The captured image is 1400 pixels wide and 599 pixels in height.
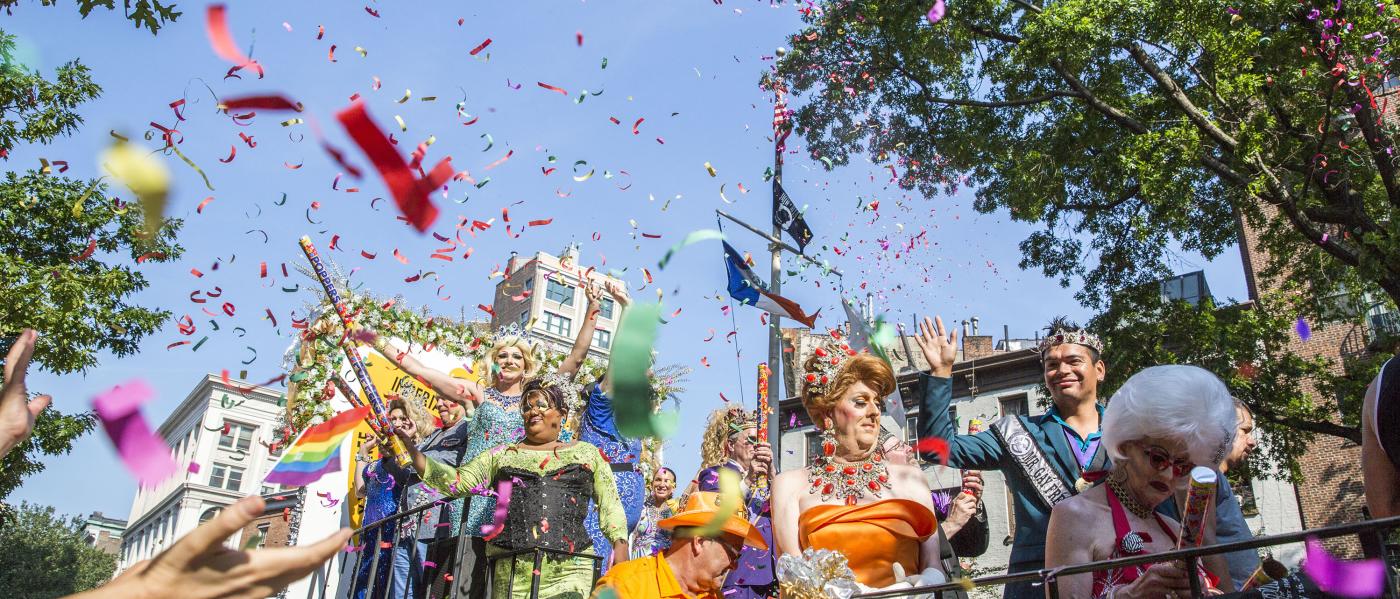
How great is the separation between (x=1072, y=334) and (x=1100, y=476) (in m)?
0.84

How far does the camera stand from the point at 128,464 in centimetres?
306

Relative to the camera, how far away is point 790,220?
1302cm

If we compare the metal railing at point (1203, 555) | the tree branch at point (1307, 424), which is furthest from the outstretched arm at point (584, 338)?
the tree branch at point (1307, 424)

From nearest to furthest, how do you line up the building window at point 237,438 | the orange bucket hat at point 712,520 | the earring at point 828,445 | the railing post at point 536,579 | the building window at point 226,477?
the earring at point 828,445, the orange bucket hat at point 712,520, the railing post at point 536,579, the building window at point 226,477, the building window at point 237,438

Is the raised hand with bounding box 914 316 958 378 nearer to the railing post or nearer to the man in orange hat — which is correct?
the man in orange hat

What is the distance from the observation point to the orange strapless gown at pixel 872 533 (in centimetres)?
369

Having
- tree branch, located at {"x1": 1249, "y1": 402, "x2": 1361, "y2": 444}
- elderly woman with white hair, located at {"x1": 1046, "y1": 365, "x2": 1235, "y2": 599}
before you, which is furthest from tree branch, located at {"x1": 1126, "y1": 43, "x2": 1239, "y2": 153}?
elderly woman with white hair, located at {"x1": 1046, "y1": 365, "x2": 1235, "y2": 599}

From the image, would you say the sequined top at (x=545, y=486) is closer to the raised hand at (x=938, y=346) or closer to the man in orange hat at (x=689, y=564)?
the man in orange hat at (x=689, y=564)

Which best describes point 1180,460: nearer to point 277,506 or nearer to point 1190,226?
point 1190,226

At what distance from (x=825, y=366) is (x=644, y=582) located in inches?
48.6

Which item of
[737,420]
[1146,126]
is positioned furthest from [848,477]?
[1146,126]

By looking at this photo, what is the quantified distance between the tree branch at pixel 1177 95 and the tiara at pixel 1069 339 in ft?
24.7

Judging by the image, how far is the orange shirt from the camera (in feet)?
13.5

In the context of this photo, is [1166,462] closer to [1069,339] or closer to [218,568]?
[1069,339]
